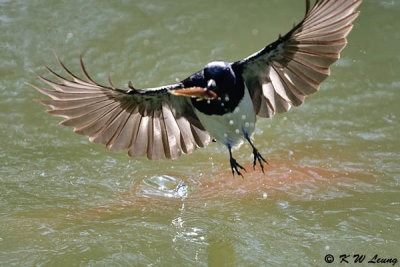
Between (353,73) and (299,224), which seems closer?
(299,224)

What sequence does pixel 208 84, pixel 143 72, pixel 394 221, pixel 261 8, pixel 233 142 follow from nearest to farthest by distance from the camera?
pixel 208 84
pixel 394 221
pixel 233 142
pixel 143 72
pixel 261 8

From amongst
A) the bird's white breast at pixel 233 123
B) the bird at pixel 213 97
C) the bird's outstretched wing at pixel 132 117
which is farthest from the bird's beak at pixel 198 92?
the bird's white breast at pixel 233 123

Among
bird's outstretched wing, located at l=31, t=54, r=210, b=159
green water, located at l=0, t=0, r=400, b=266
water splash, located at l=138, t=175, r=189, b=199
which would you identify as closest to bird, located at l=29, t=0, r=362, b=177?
bird's outstretched wing, located at l=31, t=54, r=210, b=159

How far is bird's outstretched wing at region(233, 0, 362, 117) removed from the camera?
14.6ft

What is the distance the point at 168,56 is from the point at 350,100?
2.87m

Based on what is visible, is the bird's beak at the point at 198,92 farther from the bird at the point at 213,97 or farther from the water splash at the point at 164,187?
the water splash at the point at 164,187

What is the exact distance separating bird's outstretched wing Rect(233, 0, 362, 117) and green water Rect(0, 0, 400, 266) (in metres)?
0.94

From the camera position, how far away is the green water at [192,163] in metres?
4.65

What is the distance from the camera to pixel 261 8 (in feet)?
31.9

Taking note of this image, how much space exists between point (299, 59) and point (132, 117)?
1630 mm

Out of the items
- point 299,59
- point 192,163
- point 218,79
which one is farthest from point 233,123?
point 192,163

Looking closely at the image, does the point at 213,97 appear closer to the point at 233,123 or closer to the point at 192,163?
the point at 233,123

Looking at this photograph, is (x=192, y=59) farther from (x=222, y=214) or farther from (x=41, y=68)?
(x=222, y=214)

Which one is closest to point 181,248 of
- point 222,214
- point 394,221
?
point 222,214
